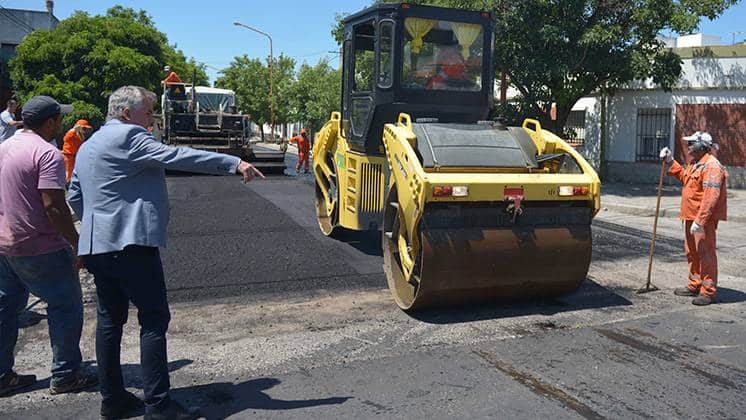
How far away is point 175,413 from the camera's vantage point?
3686 millimetres

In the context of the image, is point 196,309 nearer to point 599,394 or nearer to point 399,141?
point 399,141

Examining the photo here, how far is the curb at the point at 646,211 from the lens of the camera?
1207cm

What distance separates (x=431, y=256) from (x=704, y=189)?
281cm

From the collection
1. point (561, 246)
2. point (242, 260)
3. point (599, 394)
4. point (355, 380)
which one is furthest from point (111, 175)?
point (242, 260)

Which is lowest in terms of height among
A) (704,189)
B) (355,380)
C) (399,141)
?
(355,380)

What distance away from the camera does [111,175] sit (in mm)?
3623

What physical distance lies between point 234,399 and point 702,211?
4544 mm

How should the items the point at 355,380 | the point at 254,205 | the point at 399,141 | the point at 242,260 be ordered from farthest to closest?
1. the point at 254,205
2. the point at 242,260
3. the point at 399,141
4. the point at 355,380

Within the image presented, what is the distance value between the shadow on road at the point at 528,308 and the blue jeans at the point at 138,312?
2.53 m

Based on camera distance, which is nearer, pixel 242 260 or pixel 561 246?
A: pixel 561 246

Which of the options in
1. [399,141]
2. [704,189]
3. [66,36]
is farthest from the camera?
[66,36]

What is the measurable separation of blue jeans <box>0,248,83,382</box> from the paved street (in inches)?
9.7

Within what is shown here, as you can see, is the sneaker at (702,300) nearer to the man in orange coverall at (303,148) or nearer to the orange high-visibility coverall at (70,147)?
the orange high-visibility coverall at (70,147)

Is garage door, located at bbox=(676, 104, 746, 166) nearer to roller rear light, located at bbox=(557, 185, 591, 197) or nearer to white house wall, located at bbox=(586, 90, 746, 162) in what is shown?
white house wall, located at bbox=(586, 90, 746, 162)
